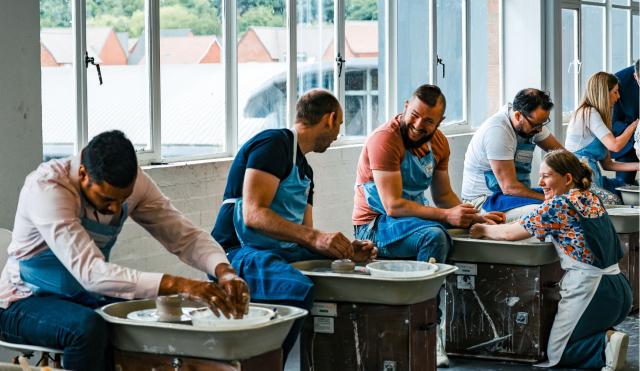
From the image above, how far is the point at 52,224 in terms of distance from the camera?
3.44 meters

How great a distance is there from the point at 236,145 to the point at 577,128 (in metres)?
2.49

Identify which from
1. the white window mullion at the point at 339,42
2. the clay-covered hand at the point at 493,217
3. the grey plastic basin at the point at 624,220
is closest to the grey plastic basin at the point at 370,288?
the clay-covered hand at the point at 493,217

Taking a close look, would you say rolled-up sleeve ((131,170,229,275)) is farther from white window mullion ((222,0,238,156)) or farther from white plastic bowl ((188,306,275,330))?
white window mullion ((222,0,238,156))

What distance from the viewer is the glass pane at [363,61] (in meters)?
7.09

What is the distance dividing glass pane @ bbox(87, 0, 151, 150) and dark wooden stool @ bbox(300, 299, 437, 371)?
1.41 meters

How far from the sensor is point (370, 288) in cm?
426

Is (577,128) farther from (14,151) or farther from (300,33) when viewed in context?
(14,151)

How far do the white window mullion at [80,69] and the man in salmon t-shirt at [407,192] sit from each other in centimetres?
135

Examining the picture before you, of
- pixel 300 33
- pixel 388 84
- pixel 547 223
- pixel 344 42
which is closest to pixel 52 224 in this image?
pixel 547 223

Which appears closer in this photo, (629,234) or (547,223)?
(547,223)

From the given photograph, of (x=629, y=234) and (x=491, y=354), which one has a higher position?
(x=629, y=234)

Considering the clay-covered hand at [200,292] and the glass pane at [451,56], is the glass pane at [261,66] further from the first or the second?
the clay-covered hand at [200,292]

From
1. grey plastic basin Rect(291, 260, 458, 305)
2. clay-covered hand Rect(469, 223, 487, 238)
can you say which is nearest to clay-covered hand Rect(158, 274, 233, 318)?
grey plastic basin Rect(291, 260, 458, 305)

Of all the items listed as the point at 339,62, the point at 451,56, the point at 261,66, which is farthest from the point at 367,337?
the point at 451,56
